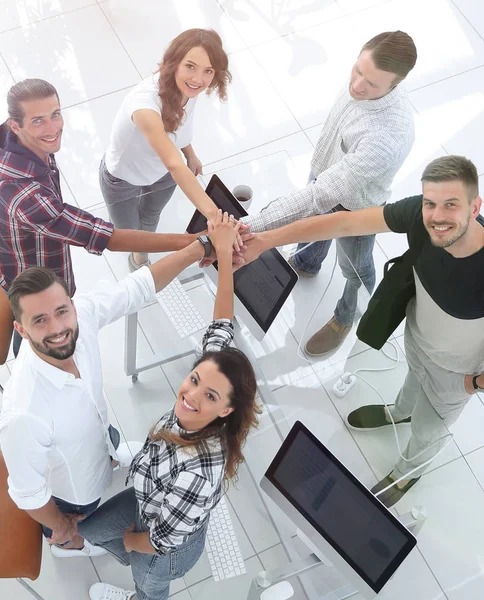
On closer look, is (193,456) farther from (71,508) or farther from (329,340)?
(329,340)

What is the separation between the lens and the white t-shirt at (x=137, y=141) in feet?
9.04

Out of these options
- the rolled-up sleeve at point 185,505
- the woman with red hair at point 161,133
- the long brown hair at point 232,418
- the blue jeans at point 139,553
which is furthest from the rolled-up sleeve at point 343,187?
the blue jeans at point 139,553

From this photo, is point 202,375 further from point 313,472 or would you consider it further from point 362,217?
point 362,217

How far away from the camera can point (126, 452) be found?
296 centimetres

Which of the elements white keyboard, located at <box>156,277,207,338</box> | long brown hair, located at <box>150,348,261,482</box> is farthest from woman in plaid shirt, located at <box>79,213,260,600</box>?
white keyboard, located at <box>156,277,207,338</box>

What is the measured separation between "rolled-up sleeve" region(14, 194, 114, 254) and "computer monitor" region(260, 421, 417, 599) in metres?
1.02

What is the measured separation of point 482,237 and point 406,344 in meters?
0.60

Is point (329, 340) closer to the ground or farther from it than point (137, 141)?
closer to the ground

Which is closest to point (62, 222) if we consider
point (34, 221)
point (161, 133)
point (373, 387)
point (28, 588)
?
point (34, 221)

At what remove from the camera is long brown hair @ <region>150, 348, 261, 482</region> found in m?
2.10

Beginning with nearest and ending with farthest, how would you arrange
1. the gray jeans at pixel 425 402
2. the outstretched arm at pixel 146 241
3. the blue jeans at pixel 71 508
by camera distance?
the gray jeans at pixel 425 402
the blue jeans at pixel 71 508
the outstretched arm at pixel 146 241

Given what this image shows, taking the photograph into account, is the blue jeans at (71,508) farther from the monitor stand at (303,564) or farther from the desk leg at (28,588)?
the monitor stand at (303,564)

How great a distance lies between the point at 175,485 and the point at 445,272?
1.11 metres

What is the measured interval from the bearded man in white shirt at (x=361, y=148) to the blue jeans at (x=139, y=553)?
0.88m
